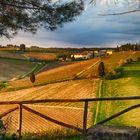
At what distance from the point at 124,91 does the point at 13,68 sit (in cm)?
3965

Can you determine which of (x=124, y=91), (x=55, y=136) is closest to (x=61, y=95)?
(x=124, y=91)

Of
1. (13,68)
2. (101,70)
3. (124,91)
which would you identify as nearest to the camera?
(124,91)

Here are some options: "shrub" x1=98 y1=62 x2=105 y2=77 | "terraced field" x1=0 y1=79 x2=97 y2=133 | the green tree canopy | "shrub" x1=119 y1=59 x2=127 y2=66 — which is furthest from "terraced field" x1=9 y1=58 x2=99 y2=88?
the green tree canopy

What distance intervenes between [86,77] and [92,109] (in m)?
19.0

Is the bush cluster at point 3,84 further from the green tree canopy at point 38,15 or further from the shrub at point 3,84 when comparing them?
the green tree canopy at point 38,15

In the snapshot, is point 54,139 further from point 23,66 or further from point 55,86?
point 23,66

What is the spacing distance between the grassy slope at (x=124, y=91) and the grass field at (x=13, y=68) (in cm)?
2317

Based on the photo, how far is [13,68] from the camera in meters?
88.2

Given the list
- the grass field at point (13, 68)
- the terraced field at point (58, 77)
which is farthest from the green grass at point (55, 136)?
the grass field at point (13, 68)

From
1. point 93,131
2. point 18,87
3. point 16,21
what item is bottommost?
point 18,87

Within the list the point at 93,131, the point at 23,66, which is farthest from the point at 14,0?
the point at 23,66

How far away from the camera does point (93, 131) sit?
9109mm

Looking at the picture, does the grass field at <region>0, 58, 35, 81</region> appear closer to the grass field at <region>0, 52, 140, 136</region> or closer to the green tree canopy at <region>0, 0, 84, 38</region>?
the grass field at <region>0, 52, 140, 136</region>

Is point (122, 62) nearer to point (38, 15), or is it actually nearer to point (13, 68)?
point (13, 68)
